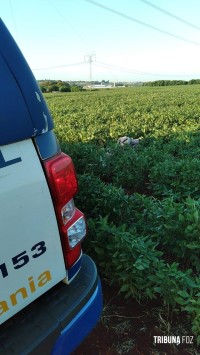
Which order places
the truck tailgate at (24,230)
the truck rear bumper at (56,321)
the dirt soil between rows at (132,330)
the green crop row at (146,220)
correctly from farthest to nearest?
the green crop row at (146,220)
the dirt soil between rows at (132,330)
the truck rear bumper at (56,321)
the truck tailgate at (24,230)

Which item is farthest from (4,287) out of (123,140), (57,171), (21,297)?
(123,140)

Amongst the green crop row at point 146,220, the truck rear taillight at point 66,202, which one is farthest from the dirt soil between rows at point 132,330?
the truck rear taillight at point 66,202

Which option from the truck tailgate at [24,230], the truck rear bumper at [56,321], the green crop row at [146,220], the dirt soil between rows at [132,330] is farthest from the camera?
the green crop row at [146,220]

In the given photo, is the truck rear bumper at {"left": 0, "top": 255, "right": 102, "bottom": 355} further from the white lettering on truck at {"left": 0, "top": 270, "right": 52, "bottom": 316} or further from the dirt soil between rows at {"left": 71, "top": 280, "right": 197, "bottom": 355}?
the dirt soil between rows at {"left": 71, "top": 280, "right": 197, "bottom": 355}

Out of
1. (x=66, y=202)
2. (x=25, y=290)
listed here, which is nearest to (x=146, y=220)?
(x=66, y=202)

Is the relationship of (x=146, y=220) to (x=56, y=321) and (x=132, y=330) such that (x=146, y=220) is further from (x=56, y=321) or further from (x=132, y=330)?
(x=56, y=321)

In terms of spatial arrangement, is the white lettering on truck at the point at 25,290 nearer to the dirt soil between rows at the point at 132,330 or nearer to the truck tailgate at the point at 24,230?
the truck tailgate at the point at 24,230

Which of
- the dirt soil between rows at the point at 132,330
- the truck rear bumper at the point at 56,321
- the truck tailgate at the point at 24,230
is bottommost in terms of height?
the dirt soil between rows at the point at 132,330

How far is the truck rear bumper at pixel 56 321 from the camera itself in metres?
1.33

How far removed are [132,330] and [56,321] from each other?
1071 mm

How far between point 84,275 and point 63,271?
0.69ft

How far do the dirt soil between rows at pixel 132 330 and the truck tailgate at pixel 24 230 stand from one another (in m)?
1.02

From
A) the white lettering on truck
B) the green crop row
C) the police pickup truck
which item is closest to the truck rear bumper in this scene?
the police pickup truck

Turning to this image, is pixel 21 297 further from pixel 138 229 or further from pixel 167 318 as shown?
pixel 138 229
